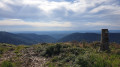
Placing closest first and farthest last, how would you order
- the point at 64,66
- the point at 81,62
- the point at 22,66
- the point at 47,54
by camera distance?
the point at 81,62 → the point at 64,66 → the point at 22,66 → the point at 47,54

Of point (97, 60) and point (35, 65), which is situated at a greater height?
point (97, 60)

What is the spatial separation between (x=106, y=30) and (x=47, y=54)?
4.70 metres

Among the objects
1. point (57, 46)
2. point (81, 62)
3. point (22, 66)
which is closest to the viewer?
point (81, 62)

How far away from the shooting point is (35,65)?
19.0 ft

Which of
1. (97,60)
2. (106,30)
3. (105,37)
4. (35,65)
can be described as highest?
(106,30)

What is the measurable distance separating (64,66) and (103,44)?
13.8 feet

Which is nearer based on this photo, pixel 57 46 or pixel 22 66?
pixel 22 66

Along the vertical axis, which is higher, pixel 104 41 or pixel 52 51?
pixel 104 41

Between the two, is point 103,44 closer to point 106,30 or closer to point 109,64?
point 106,30

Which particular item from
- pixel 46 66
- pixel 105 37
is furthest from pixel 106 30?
pixel 46 66

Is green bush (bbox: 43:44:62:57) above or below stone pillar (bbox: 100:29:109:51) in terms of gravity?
below

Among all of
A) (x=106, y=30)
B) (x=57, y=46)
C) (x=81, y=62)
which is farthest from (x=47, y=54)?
(x=106, y=30)

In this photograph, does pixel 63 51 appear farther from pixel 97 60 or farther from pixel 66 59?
pixel 97 60

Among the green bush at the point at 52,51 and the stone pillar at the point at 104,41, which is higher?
the stone pillar at the point at 104,41
